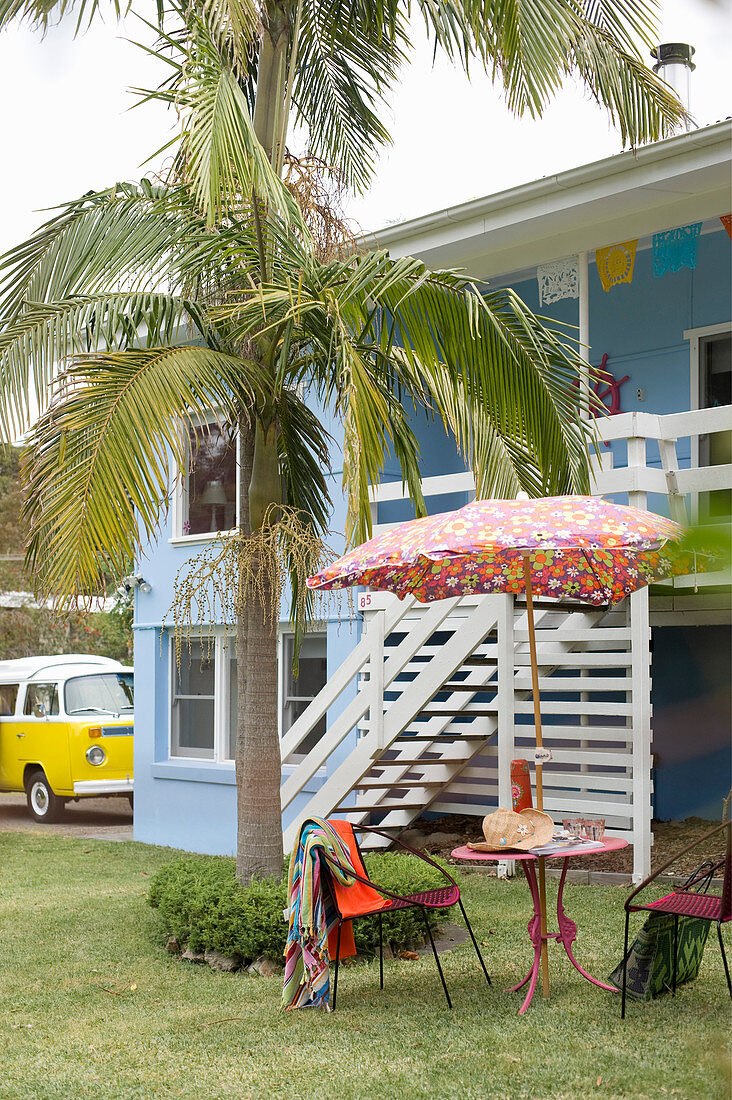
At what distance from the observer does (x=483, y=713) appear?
9.52 metres

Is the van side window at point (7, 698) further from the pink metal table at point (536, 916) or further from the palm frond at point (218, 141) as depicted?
the pink metal table at point (536, 916)

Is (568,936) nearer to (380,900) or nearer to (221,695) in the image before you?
(380,900)

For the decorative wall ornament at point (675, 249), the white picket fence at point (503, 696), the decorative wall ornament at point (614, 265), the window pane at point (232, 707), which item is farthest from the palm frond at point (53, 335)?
the window pane at point (232, 707)

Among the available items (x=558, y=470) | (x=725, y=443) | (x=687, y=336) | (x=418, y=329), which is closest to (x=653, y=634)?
(x=687, y=336)

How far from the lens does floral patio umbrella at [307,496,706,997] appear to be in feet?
16.1

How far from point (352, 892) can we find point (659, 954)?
4.90 feet

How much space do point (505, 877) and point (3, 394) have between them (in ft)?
17.8

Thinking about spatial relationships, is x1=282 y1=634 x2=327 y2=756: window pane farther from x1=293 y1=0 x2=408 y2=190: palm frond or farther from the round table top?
the round table top

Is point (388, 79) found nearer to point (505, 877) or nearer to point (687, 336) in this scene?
point (687, 336)

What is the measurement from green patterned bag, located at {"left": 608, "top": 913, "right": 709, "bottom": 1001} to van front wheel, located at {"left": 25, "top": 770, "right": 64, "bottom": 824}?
12.4 m

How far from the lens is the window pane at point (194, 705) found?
1264 centimetres

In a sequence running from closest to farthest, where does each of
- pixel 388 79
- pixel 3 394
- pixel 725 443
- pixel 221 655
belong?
pixel 725 443 < pixel 3 394 < pixel 388 79 < pixel 221 655

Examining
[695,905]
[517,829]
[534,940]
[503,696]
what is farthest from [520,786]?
[503,696]

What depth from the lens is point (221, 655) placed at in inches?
488
